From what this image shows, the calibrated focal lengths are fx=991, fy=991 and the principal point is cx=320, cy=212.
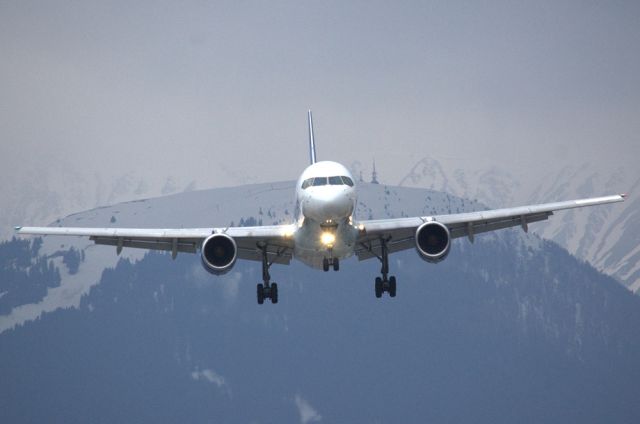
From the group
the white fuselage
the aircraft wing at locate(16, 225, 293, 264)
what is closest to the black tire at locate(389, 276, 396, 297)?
the aircraft wing at locate(16, 225, 293, 264)

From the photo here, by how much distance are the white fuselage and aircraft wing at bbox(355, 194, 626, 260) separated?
62.8 inches

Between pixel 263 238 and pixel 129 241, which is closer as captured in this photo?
pixel 263 238

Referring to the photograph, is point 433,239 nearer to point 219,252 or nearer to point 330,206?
point 330,206

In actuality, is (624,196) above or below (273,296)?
above

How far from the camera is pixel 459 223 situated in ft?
164

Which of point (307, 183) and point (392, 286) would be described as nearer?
point (307, 183)

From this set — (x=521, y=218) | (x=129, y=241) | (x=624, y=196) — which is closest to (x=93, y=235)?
(x=129, y=241)

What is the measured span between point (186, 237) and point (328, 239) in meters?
9.16

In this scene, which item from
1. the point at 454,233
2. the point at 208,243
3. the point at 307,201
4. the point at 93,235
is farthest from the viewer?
the point at 454,233

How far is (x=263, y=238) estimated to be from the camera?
4862cm

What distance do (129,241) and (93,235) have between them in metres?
3.33

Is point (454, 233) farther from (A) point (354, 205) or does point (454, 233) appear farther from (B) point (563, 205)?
(A) point (354, 205)

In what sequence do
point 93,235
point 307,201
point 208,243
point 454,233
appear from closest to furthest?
point 307,201
point 208,243
point 93,235
point 454,233

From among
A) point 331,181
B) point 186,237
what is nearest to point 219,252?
point 186,237
